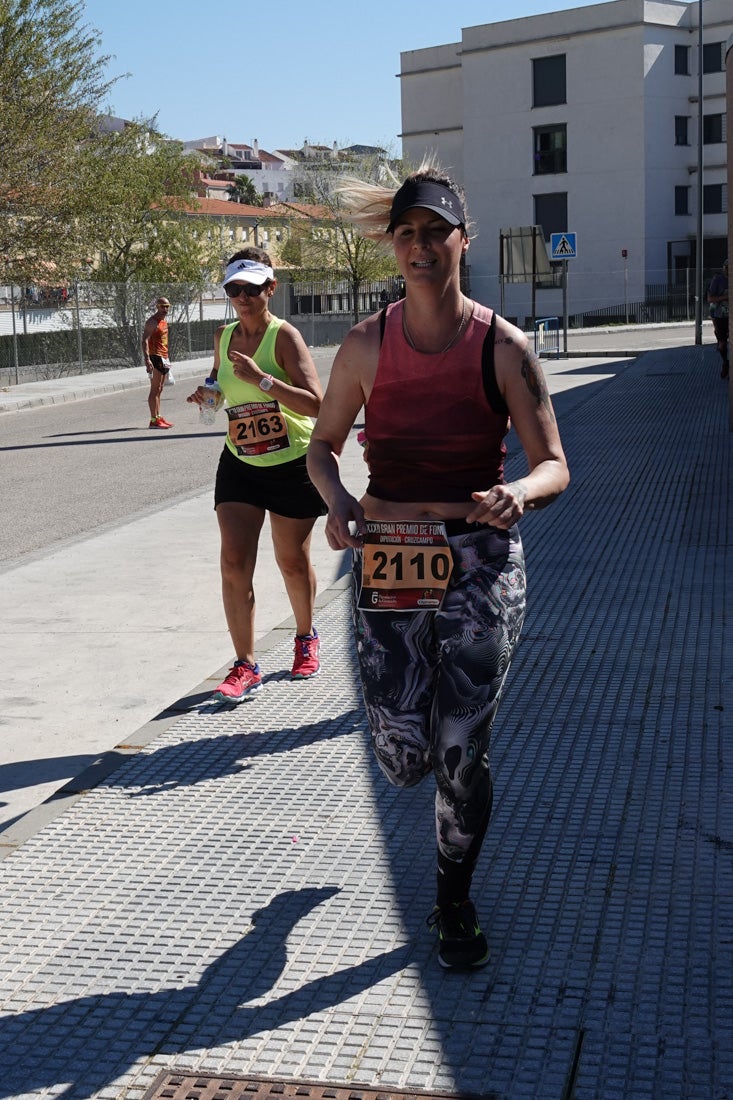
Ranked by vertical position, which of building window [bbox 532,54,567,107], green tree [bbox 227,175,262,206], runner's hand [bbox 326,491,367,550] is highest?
green tree [bbox 227,175,262,206]

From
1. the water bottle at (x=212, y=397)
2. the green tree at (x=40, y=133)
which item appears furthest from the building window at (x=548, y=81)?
the water bottle at (x=212, y=397)

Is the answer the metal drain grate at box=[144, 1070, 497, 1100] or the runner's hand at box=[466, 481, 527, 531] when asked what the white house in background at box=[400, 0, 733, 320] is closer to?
the runner's hand at box=[466, 481, 527, 531]

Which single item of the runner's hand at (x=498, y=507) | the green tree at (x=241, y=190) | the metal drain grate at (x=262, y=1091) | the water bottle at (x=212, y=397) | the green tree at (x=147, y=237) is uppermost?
the green tree at (x=241, y=190)

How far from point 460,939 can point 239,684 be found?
100 inches

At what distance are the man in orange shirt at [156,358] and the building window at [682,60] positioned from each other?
47795 millimetres

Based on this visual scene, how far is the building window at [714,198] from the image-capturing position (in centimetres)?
6150

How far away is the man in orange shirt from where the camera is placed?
780 inches

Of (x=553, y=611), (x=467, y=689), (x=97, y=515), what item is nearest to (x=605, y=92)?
(x=97, y=515)

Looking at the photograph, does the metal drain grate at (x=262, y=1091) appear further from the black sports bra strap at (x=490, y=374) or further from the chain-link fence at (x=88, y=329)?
the chain-link fence at (x=88, y=329)

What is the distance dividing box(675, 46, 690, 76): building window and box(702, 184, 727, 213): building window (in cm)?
511

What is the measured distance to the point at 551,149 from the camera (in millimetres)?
63469

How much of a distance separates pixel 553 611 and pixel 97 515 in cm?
567

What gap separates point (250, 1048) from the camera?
10.4ft

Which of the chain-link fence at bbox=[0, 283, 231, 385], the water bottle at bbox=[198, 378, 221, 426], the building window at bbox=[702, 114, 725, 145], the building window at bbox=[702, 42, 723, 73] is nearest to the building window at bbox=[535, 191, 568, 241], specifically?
the building window at bbox=[702, 114, 725, 145]
